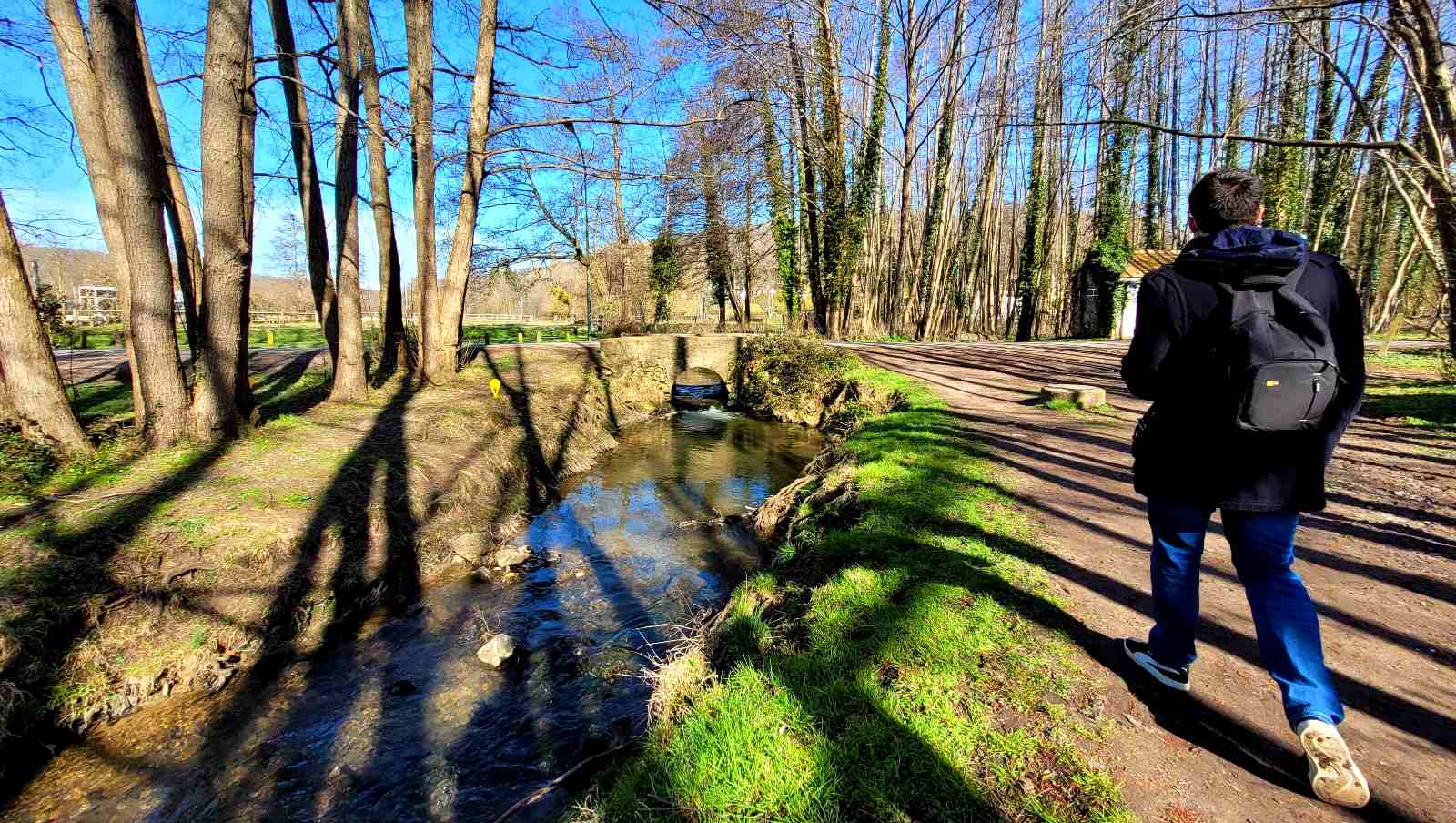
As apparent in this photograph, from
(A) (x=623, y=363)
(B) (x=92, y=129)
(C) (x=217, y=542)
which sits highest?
(B) (x=92, y=129)

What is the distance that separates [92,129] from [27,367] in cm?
276

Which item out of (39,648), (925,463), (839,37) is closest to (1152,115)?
(839,37)

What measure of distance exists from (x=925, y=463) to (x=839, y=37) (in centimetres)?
1830

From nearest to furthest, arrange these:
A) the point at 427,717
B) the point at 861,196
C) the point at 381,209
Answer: the point at 427,717 → the point at 381,209 → the point at 861,196

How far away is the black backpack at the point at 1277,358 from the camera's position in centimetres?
188

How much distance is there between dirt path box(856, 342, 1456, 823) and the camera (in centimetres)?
203

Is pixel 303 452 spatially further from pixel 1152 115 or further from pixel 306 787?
pixel 1152 115

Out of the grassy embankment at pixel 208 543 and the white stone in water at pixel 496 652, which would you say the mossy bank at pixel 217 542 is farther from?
the white stone in water at pixel 496 652

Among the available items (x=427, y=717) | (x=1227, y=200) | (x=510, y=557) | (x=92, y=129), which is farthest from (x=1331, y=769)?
(x=92, y=129)

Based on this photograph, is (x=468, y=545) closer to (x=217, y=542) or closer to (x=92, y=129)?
(x=217, y=542)

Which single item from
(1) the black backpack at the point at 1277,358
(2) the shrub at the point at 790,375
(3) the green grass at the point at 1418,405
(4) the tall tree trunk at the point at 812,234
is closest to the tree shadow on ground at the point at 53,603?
(1) the black backpack at the point at 1277,358

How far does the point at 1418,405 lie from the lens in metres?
7.86

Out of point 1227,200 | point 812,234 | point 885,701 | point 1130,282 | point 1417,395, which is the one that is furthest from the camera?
point 1130,282

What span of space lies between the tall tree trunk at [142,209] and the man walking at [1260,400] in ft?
27.9
